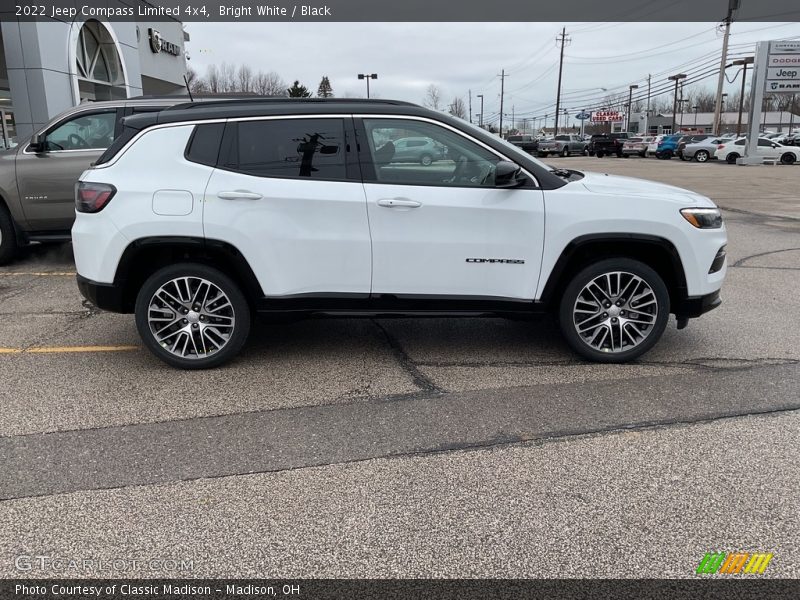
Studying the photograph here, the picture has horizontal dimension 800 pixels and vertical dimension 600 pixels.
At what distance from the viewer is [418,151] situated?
456cm

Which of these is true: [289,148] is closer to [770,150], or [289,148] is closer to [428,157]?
[428,157]

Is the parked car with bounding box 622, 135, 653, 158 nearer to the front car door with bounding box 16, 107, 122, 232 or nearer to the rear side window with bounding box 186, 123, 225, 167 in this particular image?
the front car door with bounding box 16, 107, 122, 232

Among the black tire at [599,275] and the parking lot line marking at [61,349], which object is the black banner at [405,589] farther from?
the parking lot line marking at [61,349]

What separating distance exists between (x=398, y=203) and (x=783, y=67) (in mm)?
36184

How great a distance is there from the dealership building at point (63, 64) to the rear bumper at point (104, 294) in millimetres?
13114

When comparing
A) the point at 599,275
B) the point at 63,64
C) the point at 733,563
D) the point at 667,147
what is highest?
the point at 63,64

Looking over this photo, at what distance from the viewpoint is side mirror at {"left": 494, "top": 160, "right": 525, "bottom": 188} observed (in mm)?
4309

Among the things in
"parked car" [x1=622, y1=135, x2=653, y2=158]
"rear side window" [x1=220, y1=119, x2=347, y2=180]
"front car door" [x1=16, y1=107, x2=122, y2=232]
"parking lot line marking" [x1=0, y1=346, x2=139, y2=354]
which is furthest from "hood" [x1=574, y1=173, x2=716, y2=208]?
"parked car" [x1=622, y1=135, x2=653, y2=158]

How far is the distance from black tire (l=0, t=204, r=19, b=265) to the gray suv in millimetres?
52

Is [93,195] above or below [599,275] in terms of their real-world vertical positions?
above

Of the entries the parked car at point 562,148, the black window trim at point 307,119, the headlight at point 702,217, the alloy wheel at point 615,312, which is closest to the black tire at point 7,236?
the black window trim at point 307,119

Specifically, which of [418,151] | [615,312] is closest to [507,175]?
[418,151]

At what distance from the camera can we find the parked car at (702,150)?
128 ft

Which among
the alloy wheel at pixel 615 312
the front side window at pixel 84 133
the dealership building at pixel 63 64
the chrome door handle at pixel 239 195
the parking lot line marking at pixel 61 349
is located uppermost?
the dealership building at pixel 63 64
